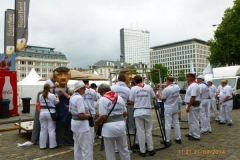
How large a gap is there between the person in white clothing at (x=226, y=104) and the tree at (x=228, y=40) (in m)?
21.4

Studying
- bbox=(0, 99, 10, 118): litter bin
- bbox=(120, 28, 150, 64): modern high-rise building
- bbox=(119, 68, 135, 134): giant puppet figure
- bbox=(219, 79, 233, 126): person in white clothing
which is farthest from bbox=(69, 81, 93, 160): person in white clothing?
bbox=(120, 28, 150, 64): modern high-rise building

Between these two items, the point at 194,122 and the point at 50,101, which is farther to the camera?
the point at 194,122

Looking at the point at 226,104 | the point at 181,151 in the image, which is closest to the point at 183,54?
the point at 226,104

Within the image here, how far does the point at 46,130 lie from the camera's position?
→ 22.6 ft

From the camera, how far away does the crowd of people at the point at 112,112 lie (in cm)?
438

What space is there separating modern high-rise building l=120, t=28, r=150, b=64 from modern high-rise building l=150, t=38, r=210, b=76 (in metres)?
18.1

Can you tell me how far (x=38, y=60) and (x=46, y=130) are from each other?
363 ft

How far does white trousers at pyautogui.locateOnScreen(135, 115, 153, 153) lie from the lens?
18.5 ft

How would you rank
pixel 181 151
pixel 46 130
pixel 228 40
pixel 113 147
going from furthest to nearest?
pixel 228 40
pixel 46 130
pixel 181 151
pixel 113 147

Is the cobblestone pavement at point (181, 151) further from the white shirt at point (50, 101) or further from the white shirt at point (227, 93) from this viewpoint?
the white shirt at point (227, 93)

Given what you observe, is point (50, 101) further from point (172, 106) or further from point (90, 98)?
point (172, 106)

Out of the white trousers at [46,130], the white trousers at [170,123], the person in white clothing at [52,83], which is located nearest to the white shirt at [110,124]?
the white trousers at [170,123]

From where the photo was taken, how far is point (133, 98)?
5895mm

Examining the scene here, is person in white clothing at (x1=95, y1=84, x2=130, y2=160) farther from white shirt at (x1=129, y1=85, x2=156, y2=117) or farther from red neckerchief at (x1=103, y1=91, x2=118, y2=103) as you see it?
white shirt at (x1=129, y1=85, x2=156, y2=117)
